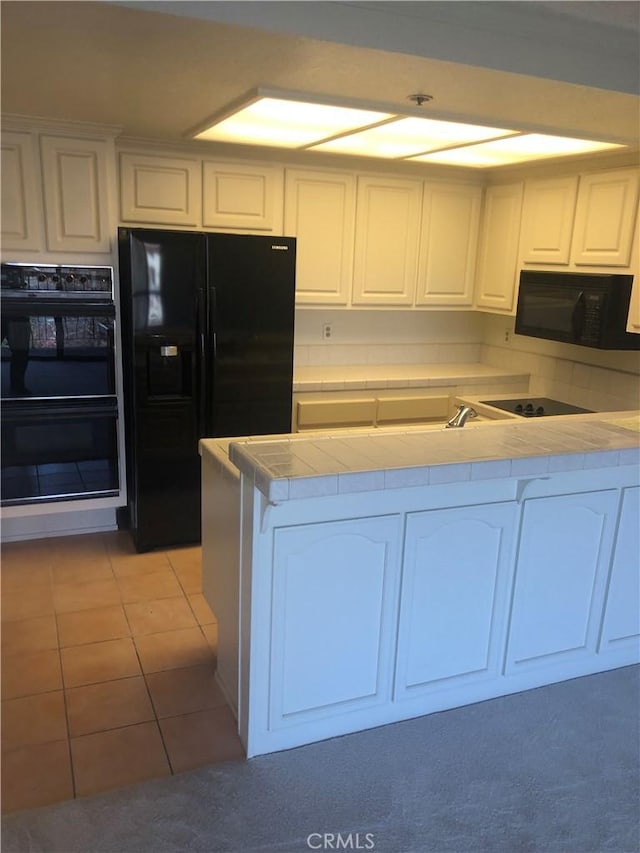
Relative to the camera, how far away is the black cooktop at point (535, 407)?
396 cm

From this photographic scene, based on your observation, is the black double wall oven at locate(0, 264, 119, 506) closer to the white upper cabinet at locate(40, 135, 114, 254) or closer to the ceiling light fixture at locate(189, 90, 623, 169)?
the white upper cabinet at locate(40, 135, 114, 254)

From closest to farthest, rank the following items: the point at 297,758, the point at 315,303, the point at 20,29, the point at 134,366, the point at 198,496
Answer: the point at 20,29 → the point at 297,758 → the point at 134,366 → the point at 198,496 → the point at 315,303

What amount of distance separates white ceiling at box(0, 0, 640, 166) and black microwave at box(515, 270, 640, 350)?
1.04 metres

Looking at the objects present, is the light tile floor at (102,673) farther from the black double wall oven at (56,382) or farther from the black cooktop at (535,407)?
the black cooktop at (535,407)

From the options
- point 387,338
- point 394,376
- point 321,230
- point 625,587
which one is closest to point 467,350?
point 387,338

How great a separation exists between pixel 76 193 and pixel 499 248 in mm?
2574

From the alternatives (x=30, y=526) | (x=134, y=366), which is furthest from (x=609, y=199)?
(x=30, y=526)

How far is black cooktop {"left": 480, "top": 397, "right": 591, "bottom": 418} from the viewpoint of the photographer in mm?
3955

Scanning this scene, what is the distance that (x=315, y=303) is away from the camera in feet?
13.6

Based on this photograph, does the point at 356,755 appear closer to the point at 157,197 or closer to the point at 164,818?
the point at 164,818

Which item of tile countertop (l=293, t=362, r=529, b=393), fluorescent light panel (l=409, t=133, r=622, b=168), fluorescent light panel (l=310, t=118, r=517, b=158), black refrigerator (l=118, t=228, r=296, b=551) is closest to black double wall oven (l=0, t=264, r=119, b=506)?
black refrigerator (l=118, t=228, r=296, b=551)

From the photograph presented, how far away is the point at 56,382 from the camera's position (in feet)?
11.5

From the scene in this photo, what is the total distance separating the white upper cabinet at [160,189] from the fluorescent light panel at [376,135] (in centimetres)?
40

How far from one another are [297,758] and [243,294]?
2342 mm
